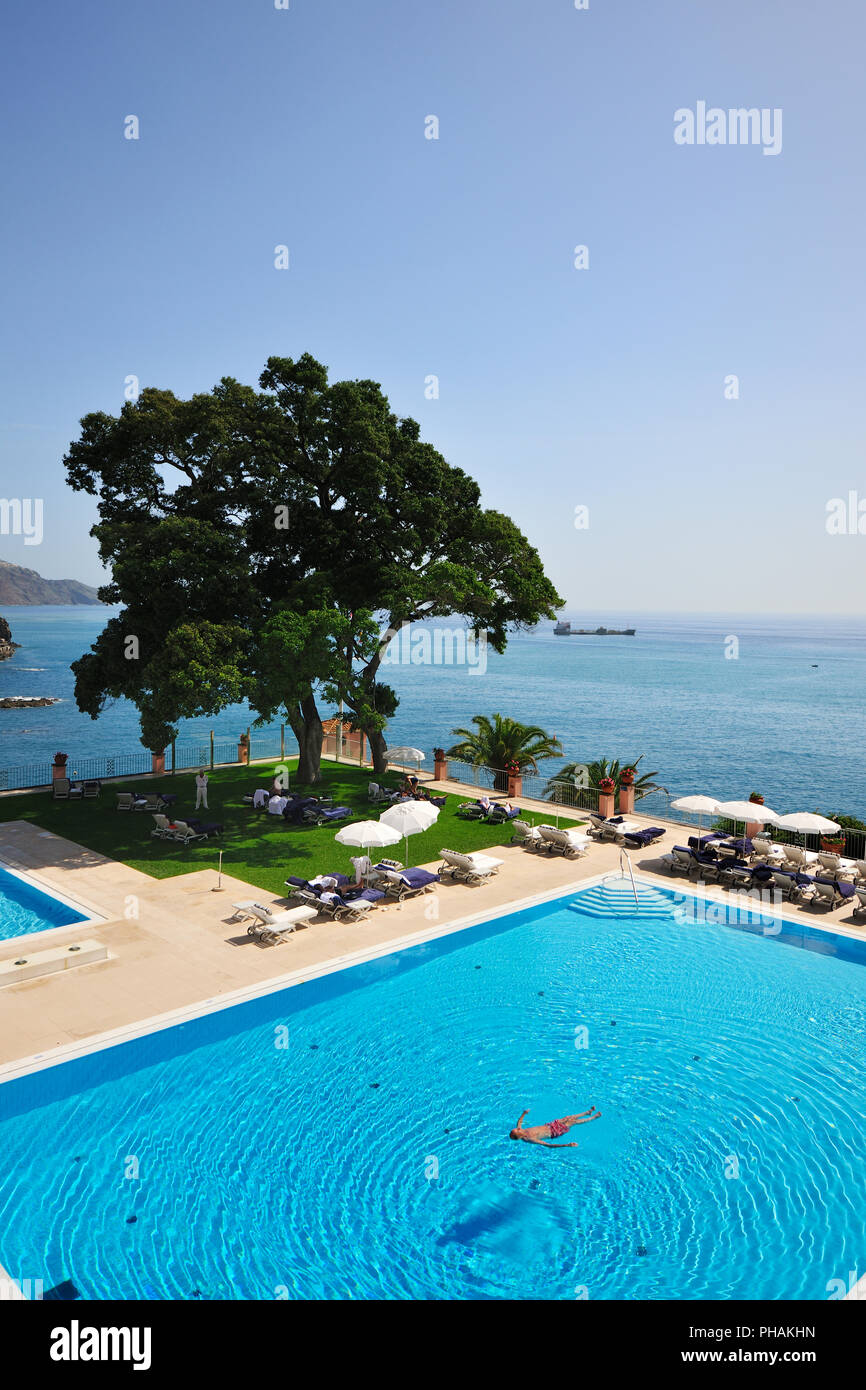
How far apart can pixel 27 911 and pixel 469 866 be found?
33.3 ft

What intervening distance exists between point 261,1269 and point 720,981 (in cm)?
1040

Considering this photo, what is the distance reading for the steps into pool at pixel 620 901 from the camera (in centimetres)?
1948

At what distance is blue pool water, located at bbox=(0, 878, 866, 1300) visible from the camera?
29.2 ft

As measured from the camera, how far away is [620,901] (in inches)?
790

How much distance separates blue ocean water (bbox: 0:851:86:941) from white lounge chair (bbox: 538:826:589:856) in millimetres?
12076

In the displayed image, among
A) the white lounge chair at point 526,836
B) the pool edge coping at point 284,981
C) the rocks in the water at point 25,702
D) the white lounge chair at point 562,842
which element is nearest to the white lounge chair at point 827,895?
the pool edge coping at point 284,981

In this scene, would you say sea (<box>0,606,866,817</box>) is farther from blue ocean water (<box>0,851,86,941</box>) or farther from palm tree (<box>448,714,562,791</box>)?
blue ocean water (<box>0,851,86,941</box>)

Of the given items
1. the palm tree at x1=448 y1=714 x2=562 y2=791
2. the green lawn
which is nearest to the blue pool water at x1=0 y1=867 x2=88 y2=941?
the green lawn

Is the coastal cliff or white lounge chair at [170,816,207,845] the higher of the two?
the coastal cliff

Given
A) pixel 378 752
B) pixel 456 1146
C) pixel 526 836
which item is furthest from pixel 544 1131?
pixel 378 752

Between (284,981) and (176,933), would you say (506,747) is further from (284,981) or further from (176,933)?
(284,981)

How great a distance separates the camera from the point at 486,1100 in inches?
473

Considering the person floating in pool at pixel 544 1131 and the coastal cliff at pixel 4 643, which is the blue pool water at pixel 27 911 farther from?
the coastal cliff at pixel 4 643
